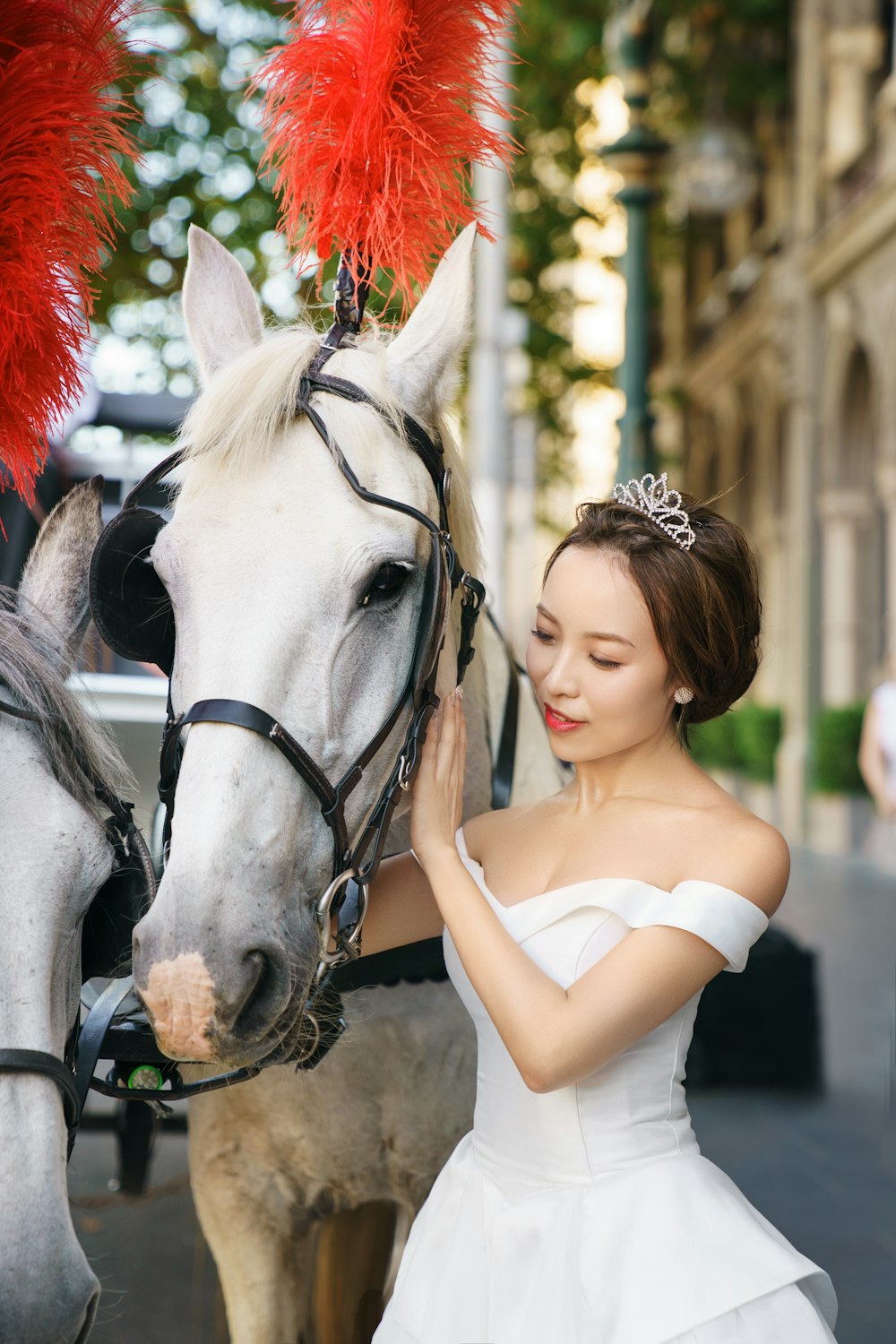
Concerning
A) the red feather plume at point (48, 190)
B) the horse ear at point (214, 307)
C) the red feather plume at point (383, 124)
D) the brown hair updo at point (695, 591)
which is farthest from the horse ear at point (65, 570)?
the brown hair updo at point (695, 591)

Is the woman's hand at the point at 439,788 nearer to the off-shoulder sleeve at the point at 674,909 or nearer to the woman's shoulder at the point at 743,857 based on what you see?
the off-shoulder sleeve at the point at 674,909

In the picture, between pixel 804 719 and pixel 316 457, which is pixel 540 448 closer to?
pixel 804 719

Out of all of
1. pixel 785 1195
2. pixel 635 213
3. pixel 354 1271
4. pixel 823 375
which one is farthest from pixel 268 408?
pixel 823 375

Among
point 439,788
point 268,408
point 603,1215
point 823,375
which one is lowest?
point 603,1215

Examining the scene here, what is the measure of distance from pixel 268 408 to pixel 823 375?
15045 mm

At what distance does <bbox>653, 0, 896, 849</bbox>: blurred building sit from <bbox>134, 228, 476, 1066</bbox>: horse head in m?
11.4

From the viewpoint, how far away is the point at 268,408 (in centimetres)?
195

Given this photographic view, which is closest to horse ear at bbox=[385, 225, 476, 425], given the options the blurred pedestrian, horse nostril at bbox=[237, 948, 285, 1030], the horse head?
the horse head

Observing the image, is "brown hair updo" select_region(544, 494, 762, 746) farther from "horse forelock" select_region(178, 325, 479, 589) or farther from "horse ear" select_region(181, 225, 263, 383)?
"horse ear" select_region(181, 225, 263, 383)

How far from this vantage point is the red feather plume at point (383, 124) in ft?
7.31

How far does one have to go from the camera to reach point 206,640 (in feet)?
5.87

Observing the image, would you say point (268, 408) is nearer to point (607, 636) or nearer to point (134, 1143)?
point (607, 636)

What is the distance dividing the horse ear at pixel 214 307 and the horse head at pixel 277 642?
7.0 inches

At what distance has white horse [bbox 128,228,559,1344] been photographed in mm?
1638
